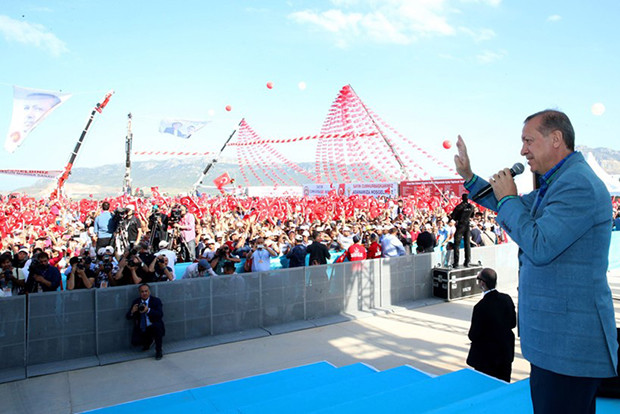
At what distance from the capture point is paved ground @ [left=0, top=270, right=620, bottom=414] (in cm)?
496

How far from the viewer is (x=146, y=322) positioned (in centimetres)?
617

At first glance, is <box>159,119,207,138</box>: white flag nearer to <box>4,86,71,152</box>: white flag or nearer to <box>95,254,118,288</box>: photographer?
<box>4,86,71,152</box>: white flag

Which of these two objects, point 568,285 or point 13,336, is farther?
point 13,336

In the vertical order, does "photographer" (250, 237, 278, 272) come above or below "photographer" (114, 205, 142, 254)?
below

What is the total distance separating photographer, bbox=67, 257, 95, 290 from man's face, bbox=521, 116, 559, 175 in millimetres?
6351

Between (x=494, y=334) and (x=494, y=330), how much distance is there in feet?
0.16

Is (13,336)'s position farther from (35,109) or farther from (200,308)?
(35,109)

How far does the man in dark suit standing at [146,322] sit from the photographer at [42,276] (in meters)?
1.23

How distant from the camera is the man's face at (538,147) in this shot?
4.94ft

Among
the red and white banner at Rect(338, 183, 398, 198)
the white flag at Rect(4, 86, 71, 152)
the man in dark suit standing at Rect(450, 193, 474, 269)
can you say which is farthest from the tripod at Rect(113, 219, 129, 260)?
the red and white banner at Rect(338, 183, 398, 198)

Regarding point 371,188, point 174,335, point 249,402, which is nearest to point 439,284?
point 174,335

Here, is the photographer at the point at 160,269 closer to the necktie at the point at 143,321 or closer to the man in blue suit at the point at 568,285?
the necktie at the point at 143,321

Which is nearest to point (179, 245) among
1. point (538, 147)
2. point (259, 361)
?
point (259, 361)

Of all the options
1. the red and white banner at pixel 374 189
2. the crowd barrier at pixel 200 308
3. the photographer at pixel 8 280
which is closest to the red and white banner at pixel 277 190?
the red and white banner at pixel 374 189
